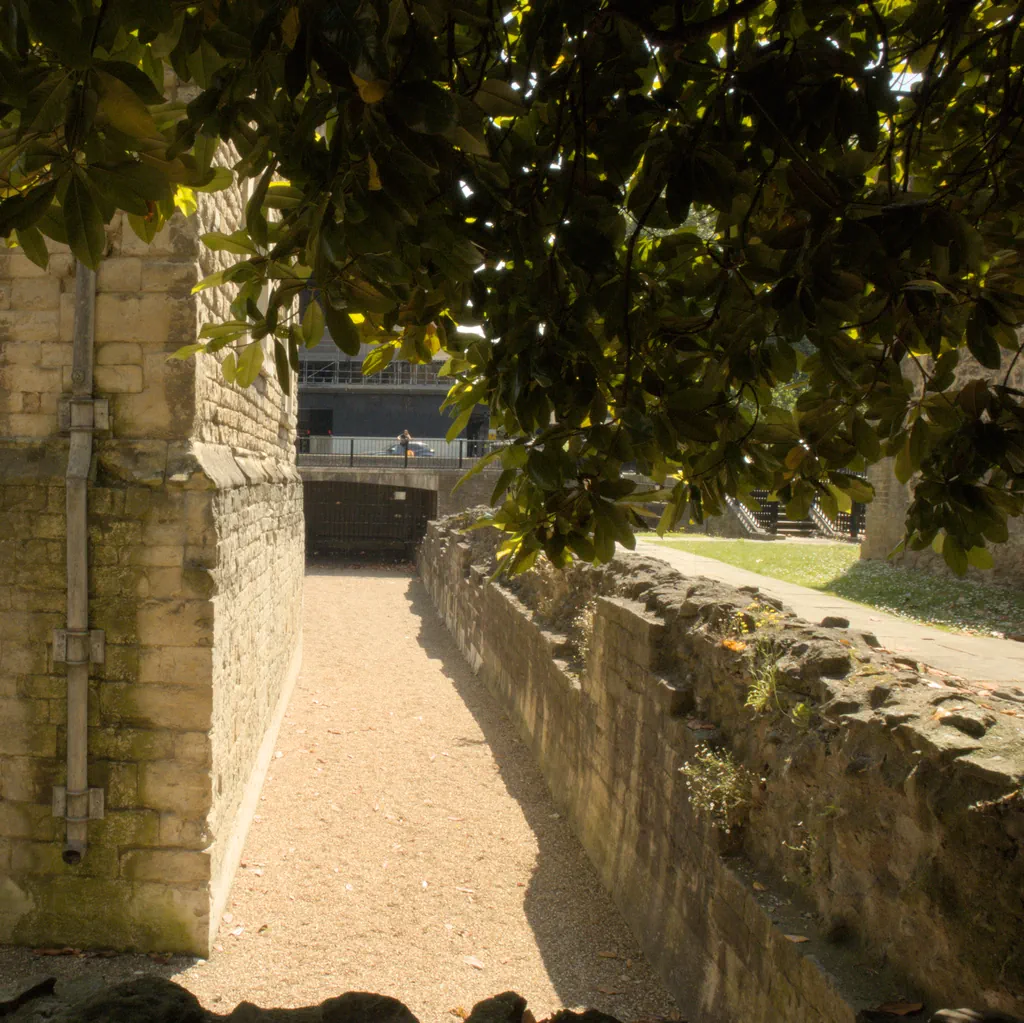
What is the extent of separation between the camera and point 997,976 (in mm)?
2713

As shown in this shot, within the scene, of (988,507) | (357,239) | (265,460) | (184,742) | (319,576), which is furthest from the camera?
(319,576)

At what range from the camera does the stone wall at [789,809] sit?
9.64 feet

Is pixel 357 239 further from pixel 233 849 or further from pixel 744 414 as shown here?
pixel 233 849

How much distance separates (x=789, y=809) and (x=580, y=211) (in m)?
2.95

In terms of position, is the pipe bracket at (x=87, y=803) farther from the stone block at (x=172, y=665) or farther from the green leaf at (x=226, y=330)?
the green leaf at (x=226, y=330)

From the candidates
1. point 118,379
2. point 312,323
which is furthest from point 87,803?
point 312,323

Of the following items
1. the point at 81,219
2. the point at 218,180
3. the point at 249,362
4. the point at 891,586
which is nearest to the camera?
the point at 81,219

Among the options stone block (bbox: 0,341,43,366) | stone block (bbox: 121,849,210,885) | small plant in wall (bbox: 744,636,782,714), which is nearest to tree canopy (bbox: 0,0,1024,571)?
small plant in wall (bbox: 744,636,782,714)

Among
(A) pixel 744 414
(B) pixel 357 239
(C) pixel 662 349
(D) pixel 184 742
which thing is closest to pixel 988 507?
(A) pixel 744 414

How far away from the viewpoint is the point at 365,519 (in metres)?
29.5

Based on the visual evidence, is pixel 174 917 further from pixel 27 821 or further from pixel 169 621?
pixel 169 621

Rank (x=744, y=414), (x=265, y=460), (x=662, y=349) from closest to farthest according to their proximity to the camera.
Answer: (x=662, y=349) < (x=744, y=414) < (x=265, y=460)

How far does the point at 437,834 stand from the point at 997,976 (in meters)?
5.25

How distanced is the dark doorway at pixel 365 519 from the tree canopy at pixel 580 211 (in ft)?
85.9
